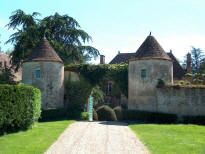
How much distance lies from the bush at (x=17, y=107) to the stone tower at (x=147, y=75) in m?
9.67

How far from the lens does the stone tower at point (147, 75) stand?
21047 mm

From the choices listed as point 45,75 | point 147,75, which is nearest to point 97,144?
point 147,75

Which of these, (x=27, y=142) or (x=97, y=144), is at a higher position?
(x=27, y=142)

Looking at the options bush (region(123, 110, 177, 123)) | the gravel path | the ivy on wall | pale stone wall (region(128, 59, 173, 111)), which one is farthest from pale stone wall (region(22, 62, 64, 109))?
the gravel path

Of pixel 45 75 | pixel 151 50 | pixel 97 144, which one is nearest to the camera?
pixel 97 144

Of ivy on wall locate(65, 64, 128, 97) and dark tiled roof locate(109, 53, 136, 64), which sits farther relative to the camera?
dark tiled roof locate(109, 53, 136, 64)

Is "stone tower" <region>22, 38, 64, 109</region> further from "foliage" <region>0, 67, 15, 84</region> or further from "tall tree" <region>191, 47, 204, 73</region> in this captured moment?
"tall tree" <region>191, 47, 204, 73</region>

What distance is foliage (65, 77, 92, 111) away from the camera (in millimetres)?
24266

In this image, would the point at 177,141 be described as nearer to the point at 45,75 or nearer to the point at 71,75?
the point at 45,75

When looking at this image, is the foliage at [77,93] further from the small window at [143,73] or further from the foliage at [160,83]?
the foliage at [160,83]

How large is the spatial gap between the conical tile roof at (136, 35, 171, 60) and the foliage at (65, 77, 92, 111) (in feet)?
22.0

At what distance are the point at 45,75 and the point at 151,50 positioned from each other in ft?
34.6

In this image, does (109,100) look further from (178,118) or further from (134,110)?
(178,118)

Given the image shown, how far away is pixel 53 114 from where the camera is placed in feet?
71.3
